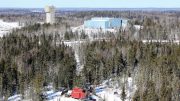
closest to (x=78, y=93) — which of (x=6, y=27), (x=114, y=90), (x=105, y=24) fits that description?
(x=114, y=90)

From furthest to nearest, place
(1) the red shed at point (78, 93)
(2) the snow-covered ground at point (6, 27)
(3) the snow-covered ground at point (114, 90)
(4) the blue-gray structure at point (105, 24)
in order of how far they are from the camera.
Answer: (4) the blue-gray structure at point (105, 24), (2) the snow-covered ground at point (6, 27), (3) the snow-covered ground at point (114, 90), (1) the red shed at point (78, 93)

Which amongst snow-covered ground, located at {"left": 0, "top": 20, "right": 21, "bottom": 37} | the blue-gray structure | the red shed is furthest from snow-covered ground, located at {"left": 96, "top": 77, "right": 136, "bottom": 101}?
the blue-gray structure

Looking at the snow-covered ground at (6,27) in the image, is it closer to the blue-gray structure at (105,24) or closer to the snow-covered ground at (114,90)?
the blue-gray structure at (105,24)

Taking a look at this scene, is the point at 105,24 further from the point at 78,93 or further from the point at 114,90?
the point at 78,93

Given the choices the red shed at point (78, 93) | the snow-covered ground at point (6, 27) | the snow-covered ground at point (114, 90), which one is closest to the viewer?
the red shed at point (78, 93)

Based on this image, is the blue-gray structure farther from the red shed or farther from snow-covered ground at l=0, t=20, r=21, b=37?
the red shed

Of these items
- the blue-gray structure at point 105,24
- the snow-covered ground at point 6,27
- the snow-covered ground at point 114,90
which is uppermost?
the blue-gray structure at point 105,24

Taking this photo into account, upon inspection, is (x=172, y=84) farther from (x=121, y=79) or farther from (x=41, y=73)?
(x=41, y=73)

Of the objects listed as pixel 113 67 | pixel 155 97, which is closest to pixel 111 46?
pixel 113 67

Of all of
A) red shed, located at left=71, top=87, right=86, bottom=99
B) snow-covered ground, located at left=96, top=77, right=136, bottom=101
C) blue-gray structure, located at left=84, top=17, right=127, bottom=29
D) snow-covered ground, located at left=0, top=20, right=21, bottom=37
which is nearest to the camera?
red shed, located at left=71, top=87, right=86, bottom=99

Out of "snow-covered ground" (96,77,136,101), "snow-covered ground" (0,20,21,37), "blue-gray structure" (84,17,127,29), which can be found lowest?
"snow-covered ground" (0,20,21,37)

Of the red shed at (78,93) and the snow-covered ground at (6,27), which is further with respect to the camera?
the snow-covered ground at (6,27)

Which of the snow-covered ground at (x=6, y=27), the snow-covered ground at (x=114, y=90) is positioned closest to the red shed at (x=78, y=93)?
the snow-covered ground at (x=114, y=90)
